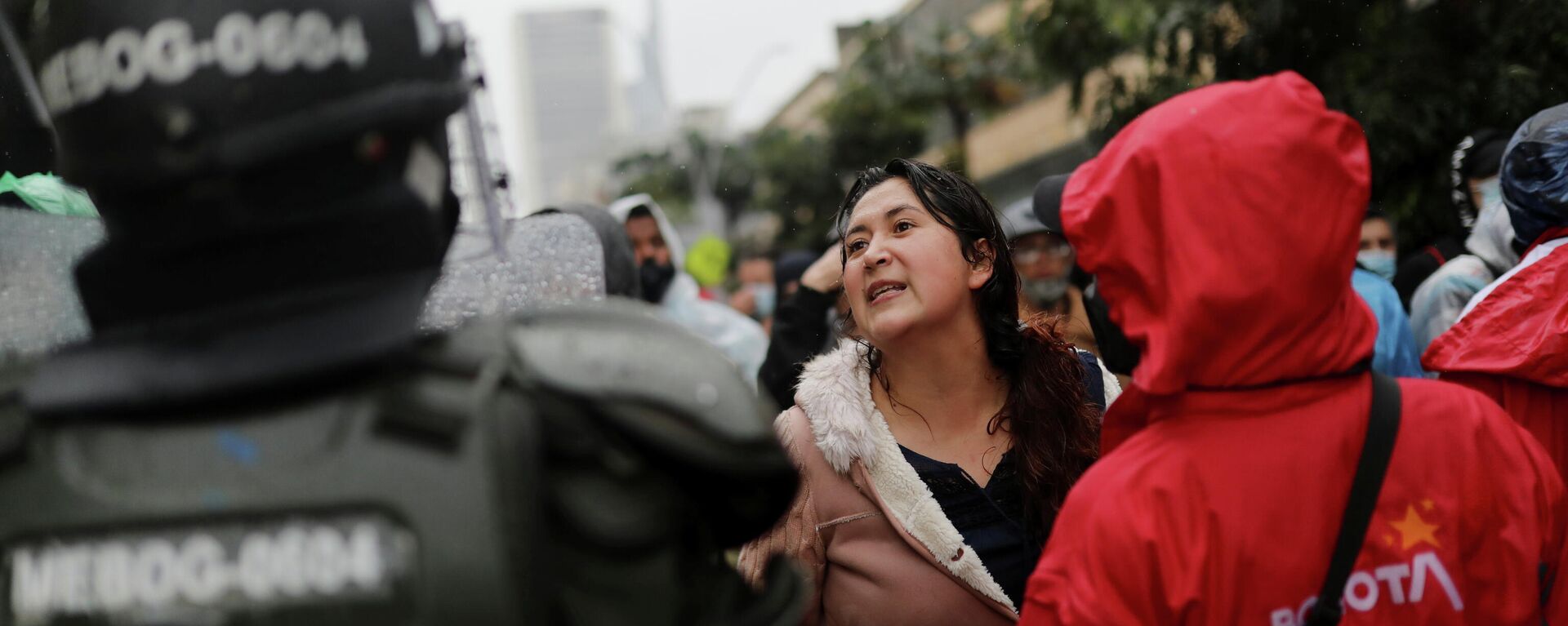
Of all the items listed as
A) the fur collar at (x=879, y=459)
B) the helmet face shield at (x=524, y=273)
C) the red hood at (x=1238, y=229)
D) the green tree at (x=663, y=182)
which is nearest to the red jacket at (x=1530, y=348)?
the red hood at (x=1238, y=229)

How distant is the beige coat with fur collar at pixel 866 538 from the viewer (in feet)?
8.48

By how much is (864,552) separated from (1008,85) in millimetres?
28806

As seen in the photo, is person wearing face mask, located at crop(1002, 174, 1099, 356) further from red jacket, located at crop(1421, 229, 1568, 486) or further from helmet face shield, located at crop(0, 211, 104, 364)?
helmet face shield, located at crop(0, 211, 104, 364)

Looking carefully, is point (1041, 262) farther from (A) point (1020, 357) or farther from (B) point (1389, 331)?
(A) point (1020, 357)

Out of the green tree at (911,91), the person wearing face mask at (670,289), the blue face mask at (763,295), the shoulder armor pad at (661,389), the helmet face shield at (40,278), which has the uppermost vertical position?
the shoulder armor pad at (661,389)

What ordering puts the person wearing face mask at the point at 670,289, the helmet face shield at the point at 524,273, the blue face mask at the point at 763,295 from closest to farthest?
1. the helmet face shield at the point at 524,273
2. the person wearing face mask at the point at 670,289
3. the blue face mask at the point at 763,295

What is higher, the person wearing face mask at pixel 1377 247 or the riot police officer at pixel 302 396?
the riot police officer at pixel 302 396

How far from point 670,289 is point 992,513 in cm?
357

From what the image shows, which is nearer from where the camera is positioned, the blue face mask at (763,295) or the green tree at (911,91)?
the blue face mask at (763,295)

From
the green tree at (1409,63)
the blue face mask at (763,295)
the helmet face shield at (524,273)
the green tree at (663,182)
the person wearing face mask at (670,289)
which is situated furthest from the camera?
the green tree at (663,182)

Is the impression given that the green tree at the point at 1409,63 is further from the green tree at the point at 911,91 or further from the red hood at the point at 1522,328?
the green tree at the point at 911,91

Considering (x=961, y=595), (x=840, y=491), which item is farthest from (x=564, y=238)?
(x=961, y=595)

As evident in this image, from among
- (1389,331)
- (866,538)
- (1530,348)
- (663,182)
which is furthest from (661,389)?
(663,182)

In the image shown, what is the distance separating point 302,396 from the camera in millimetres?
1312
